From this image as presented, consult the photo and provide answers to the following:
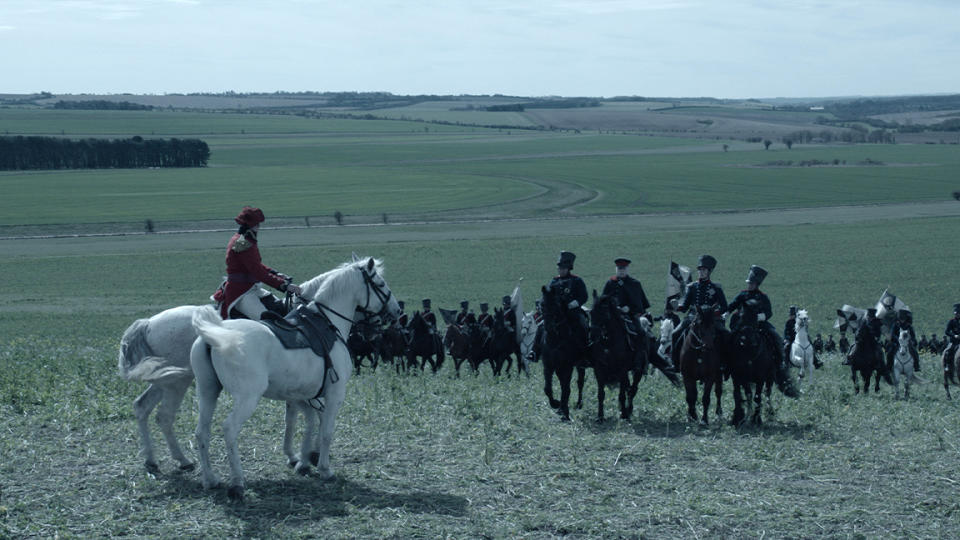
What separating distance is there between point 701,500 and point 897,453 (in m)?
3.17

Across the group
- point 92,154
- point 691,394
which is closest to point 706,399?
point 691,394

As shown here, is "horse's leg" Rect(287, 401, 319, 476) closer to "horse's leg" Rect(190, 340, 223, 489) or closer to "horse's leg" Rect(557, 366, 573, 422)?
"horse's leg" Rect(190, 340, 223, 489)

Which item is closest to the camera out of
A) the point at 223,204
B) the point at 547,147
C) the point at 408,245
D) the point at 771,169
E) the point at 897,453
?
the point at 897,453

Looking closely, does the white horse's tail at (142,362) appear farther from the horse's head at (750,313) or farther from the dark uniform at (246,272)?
the horse's head at (750,313)

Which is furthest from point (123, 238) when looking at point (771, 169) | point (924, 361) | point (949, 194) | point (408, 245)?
point (771, 169)

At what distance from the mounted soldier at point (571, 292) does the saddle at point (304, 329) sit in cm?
414

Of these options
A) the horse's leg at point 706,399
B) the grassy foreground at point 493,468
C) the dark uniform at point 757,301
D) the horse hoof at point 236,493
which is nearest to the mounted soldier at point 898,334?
the grassy foreground at point 493,468

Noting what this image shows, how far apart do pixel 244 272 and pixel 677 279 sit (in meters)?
7.49

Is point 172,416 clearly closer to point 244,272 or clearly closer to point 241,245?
point 244,272

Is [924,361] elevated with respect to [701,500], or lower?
lower

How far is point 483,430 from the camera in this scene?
11344mm

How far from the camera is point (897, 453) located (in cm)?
1059

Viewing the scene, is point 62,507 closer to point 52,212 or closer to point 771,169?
point 52,212

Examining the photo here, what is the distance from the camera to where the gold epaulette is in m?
9.86
